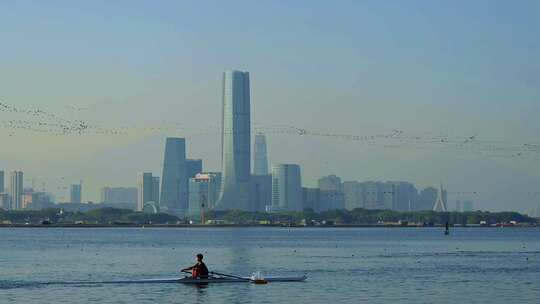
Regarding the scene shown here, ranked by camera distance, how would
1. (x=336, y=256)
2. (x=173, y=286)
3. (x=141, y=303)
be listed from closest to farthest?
1. (x=141, y=303)
2. (x=173, y=286)
3. (x=336, y=256)

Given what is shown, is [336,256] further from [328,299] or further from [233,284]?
[328,299]

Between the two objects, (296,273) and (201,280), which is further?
(296,273)

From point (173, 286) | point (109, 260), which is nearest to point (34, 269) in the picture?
point (109, 260)

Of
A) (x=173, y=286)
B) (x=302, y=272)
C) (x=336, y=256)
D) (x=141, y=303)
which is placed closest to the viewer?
(x=141, y=303)

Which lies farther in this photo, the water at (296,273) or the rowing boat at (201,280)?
the rowing boat at (201,280)

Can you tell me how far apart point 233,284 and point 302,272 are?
1578 cm

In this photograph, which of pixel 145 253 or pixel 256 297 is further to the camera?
pixel 145 253

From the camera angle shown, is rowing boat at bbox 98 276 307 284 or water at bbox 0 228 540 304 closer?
water at bbox 0 228 540 304

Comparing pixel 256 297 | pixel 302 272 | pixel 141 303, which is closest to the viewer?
pixel 141 303

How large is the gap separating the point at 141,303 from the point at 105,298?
3.56 m

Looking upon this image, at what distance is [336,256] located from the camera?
378 ft

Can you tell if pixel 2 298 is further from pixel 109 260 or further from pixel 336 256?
pixel 336 256

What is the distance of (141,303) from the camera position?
2309 inches

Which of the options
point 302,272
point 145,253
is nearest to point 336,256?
point 145,253
